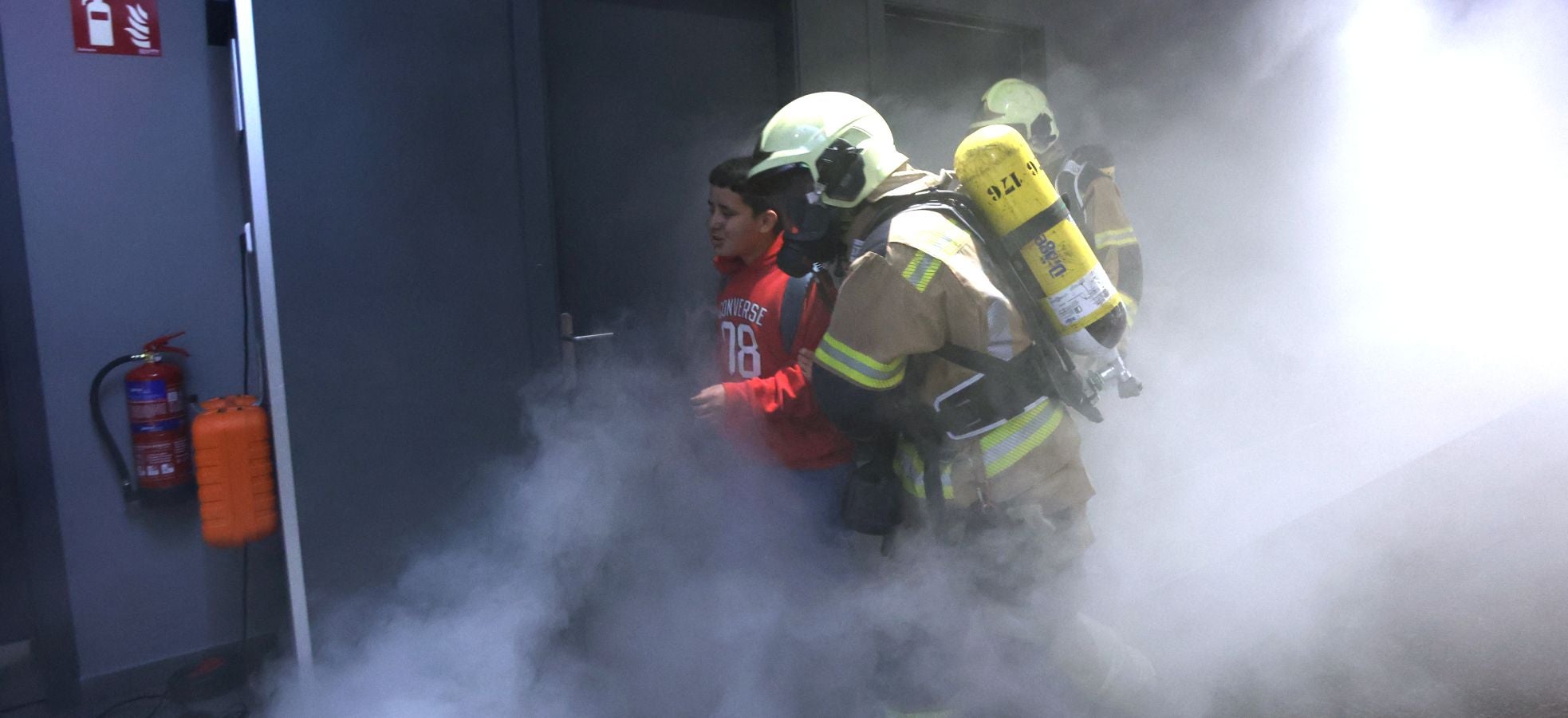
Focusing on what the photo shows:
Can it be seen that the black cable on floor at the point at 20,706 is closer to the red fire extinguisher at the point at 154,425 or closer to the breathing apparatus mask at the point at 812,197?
the red fire extinguisher at the point at 154,425


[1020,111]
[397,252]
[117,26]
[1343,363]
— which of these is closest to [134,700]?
[397,252]

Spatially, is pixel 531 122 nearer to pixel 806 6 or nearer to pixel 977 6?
pixel 806 6

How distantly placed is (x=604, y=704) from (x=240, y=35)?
2067 millimetres

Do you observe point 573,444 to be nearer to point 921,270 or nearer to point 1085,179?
point 921,270

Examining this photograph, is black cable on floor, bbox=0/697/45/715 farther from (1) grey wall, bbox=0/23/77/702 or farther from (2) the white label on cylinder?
(2) the white label on cylinder

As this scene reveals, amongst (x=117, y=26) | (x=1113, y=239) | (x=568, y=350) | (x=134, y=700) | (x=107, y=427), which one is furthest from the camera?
(x=1113, y=239)

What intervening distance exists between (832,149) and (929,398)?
646 millimetres

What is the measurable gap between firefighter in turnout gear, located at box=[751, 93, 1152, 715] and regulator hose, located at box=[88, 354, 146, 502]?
7.13ft

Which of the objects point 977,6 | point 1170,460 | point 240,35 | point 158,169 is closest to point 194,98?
point 158,169

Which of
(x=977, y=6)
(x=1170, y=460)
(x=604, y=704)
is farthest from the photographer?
(x=1170, y=460)

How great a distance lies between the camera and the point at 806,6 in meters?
3.37

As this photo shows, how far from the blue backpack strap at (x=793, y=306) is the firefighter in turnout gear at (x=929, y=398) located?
0.10m

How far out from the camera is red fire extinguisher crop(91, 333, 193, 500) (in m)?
3.04

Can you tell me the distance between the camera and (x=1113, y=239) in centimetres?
354
